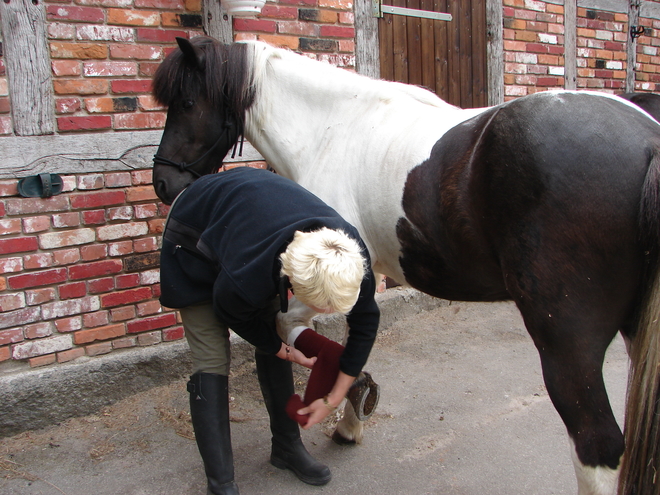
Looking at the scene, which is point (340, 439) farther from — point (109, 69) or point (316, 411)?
point (109, 69)

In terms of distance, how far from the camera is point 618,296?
169 centimetres

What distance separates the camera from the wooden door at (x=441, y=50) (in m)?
4.23

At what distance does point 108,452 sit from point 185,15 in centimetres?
244

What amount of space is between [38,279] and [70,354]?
1.48ft

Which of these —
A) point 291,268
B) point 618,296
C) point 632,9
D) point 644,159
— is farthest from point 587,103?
point 632,9

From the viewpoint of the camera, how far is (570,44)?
5.35m

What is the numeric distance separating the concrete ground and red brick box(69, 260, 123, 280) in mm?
748

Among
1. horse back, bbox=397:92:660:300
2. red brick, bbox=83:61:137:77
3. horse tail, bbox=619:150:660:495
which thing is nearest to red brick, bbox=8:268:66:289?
red brick, bbox=83:61:137:77

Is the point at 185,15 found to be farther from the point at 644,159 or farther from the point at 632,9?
the point at 632,9

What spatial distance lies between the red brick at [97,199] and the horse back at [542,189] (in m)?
1.92

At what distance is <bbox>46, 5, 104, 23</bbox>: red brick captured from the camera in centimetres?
284

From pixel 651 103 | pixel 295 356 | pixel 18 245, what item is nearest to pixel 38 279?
pixel 18 245

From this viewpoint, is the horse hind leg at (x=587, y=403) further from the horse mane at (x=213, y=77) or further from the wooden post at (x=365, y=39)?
the wooden post at (x=365, y=39)

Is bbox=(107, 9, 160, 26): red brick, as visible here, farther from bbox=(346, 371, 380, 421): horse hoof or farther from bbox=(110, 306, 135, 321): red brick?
bbox=(346, 371, 380, 421): horse hoof
